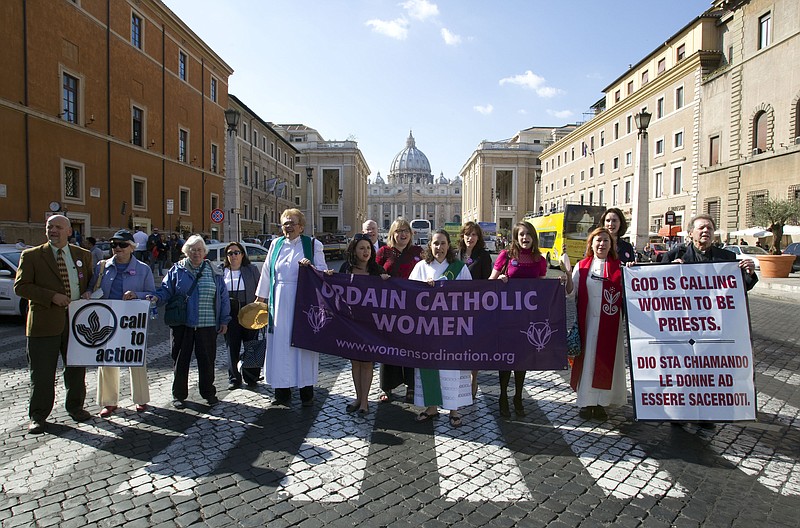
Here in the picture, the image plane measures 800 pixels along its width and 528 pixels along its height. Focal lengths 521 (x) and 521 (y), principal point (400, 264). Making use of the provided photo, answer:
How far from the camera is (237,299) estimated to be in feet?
20.9

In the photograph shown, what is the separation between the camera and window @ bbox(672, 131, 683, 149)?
3769cm

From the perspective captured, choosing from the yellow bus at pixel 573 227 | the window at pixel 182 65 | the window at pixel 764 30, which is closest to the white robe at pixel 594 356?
the yellow bus at pixel 573 227

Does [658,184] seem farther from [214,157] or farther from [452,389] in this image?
[452,389]

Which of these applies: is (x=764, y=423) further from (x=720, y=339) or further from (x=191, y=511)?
(x=191, y=511)

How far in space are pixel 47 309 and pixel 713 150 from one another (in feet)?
126

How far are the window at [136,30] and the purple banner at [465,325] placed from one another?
2838cm

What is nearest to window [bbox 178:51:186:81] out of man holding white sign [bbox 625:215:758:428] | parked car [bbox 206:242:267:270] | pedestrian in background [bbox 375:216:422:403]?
→ parked car [bbox 206:242:267:270]

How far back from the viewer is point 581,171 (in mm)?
56438

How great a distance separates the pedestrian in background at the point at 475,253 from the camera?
5777 mm

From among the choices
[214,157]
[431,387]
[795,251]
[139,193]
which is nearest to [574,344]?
[431,387]

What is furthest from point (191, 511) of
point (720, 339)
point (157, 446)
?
point (720, 339)

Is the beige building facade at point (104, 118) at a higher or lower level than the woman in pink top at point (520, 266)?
higher

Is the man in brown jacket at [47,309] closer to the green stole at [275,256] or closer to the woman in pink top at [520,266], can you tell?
the green stole at [275,256]

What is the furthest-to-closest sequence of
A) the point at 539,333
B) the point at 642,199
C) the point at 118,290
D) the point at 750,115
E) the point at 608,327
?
the point at 750,115 → the point at 642,199 → the point at 118,290 → the point at 539,333 → the point at 608,327
